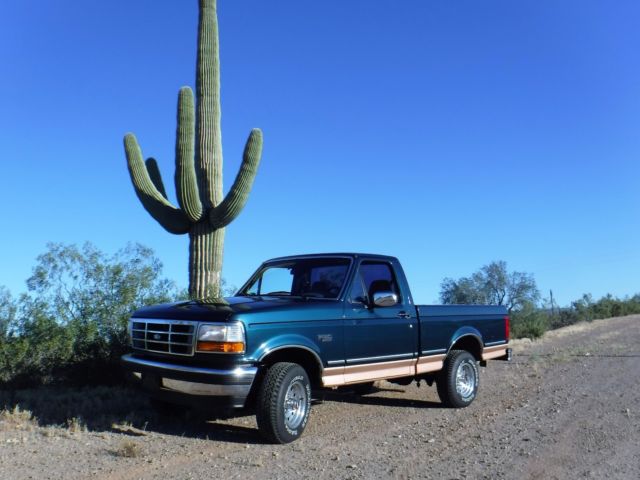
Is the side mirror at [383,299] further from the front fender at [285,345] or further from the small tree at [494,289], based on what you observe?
the small tree at [494,289]

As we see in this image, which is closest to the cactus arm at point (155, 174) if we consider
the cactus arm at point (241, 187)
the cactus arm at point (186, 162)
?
the cactus arm at point (186, 162)

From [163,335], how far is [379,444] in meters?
2.50

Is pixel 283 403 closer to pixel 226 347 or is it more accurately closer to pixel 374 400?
pixel 226 347

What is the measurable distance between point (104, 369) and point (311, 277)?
4178mm

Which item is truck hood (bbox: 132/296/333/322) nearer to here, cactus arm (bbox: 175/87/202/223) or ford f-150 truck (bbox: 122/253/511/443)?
ford f-150 truck (bbox: 122/253/511/443)

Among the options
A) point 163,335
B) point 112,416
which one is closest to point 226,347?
point 163,335

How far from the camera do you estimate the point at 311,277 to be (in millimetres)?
7520

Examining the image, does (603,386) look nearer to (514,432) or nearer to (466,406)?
(466,406)

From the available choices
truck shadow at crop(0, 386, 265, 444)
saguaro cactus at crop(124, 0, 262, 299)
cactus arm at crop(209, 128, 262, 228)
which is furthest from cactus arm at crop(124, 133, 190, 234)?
truck shadow at crop(0, 386, 265, 444)

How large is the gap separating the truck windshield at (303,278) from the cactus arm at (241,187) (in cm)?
495

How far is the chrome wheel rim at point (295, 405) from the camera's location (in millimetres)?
6082

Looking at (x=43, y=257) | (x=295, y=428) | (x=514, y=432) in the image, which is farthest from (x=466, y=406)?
(x=43, y=257)

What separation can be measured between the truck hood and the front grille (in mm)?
69

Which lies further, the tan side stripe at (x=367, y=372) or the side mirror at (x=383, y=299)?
the side mirror at (x=383, y=299)
